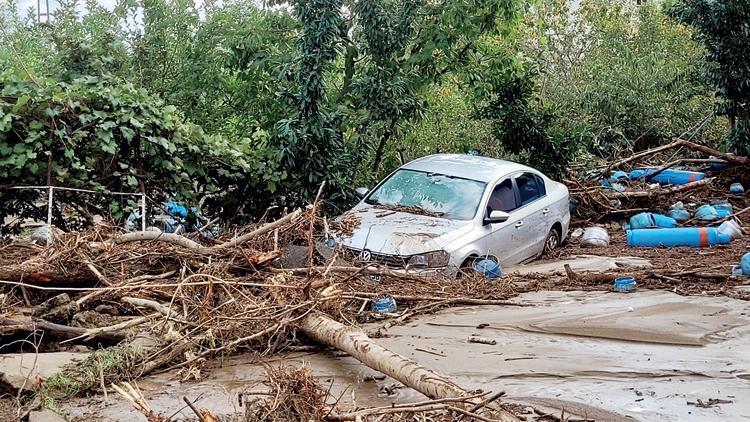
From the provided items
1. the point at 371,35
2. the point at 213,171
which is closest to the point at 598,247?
the point at 371,35

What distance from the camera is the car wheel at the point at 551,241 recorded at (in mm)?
12513

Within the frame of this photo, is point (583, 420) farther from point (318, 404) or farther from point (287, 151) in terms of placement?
point (287, 151)

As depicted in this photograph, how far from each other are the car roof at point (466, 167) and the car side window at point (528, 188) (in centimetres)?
14

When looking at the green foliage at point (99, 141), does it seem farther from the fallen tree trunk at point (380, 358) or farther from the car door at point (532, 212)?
the fallen tree trunk at point (380, 358)

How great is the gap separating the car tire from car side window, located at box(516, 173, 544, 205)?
2.14ft

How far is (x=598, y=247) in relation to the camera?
1340 cm

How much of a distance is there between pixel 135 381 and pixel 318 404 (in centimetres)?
190

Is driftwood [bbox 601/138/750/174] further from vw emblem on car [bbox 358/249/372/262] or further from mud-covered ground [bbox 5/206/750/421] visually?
vw emblem on car [bbox 358/249/372/262]

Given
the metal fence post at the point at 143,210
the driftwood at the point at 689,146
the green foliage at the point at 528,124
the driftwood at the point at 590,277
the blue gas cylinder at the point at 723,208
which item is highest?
the green foliage at the point at 528,124

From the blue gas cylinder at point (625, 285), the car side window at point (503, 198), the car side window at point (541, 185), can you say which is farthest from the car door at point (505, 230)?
the blue gas cylinder at point (625, 285)

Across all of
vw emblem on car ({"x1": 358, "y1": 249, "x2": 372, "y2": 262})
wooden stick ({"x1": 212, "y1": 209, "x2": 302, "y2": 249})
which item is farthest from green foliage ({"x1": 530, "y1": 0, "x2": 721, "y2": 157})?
wooden stick ({"x1": 212, "y1": 209, "x2": 302, "y2": 249})

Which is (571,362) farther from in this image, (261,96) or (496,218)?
(261,96)

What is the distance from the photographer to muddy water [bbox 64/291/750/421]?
19.5 ft

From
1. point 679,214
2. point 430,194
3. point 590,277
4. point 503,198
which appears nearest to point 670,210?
point 679,214
